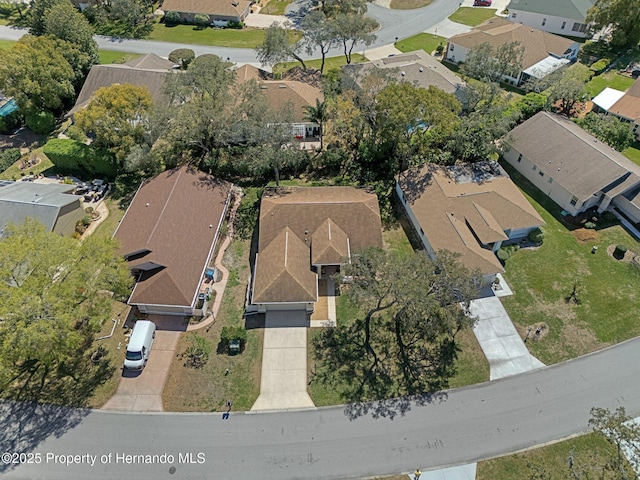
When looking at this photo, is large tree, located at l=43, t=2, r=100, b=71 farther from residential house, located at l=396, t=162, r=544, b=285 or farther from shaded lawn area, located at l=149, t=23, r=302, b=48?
residential house, located at l=396, t=162, r=544, b=285

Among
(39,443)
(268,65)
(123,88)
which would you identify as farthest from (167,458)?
(268,65)

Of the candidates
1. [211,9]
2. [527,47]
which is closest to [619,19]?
[527,47]

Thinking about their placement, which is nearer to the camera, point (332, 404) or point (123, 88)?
point (332, 404)

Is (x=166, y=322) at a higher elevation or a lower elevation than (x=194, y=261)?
lower

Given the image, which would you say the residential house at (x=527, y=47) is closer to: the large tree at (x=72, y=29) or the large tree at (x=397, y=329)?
the large tree at (x=397, y=329)

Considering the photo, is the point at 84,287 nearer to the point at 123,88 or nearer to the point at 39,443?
the point at 39,443

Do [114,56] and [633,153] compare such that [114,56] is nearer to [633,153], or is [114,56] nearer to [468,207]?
[468,207]
